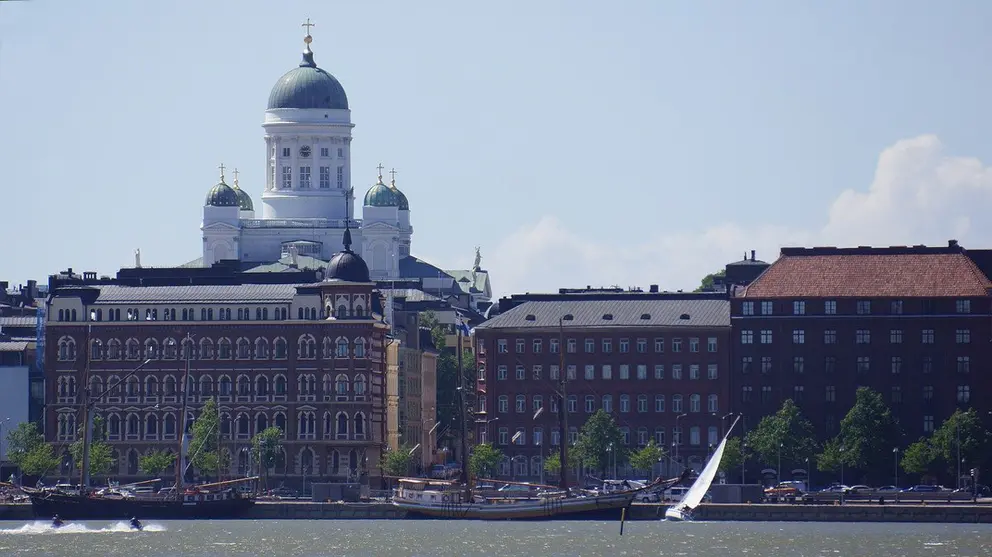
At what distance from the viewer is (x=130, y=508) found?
19200 centimetres

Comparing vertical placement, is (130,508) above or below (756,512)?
above

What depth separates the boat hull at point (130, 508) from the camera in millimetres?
189250

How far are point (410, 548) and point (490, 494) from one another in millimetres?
38825

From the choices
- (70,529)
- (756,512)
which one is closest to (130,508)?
(70,529)

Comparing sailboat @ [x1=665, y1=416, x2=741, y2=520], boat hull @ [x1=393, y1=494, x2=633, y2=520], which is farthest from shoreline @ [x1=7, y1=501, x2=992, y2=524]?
sailboat @ [x1=665, y1=416, x2=741, y2=520]

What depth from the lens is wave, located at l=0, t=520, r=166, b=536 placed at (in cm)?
17788

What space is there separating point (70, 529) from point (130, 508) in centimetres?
1206

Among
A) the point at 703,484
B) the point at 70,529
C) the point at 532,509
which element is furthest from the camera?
the point at 532,509

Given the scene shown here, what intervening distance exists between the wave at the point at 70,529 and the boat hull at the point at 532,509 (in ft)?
54.8

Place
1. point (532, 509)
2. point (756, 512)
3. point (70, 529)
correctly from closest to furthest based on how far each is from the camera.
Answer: point (70, 529)
point (756, 512)
point (532, 509)

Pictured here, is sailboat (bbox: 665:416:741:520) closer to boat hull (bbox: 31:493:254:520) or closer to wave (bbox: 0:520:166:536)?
wave (bbox: 0:520:166:536)

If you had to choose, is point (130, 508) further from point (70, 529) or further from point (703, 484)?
point (703, 484)

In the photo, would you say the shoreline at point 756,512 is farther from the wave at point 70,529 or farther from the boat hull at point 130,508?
the wave at point 70,529

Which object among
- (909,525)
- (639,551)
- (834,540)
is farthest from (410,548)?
(909,525)
